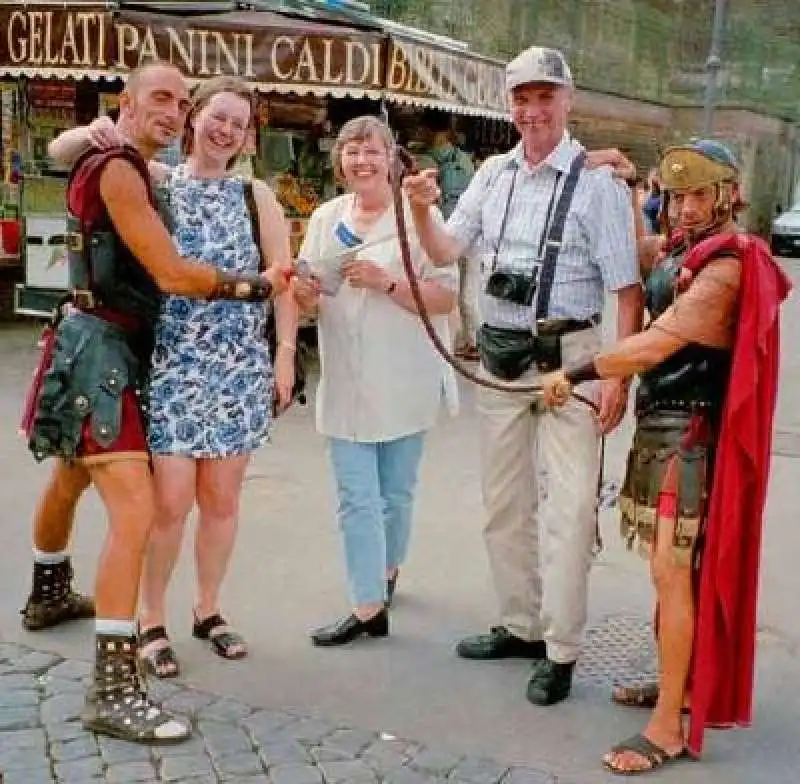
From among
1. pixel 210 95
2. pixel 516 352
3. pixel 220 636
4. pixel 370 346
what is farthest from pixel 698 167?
pixel 220 636

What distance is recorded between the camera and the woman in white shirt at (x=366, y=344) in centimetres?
438

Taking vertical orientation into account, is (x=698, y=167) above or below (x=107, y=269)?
above

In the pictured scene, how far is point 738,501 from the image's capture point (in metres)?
3.57

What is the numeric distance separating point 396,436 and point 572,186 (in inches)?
42.5

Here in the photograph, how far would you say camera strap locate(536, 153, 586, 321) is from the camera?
13.2ft

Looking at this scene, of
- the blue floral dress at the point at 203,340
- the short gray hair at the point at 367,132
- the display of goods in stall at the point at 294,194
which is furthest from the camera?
the display of goods in stall at the point at 294,194

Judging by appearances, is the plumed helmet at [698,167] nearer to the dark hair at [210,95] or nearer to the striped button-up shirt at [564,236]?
the striped button-up shirt at [564,236]

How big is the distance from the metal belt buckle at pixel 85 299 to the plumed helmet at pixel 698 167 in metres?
1.71

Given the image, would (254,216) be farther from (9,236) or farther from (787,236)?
(787,236)

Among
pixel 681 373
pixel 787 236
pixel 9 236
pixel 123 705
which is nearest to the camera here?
pixel 681 373

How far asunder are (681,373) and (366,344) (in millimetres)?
1232

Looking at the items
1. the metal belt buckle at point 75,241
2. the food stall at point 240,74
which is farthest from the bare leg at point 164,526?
the food stall at point 240,74

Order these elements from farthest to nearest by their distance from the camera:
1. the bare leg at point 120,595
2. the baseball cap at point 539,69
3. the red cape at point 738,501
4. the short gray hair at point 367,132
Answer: the short gray hair at point 367,132, the baseball cap at point 539,69, the bare leg at point 120,595, the red cape at point 738,501

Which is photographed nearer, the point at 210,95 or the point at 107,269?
the point at 107,269
